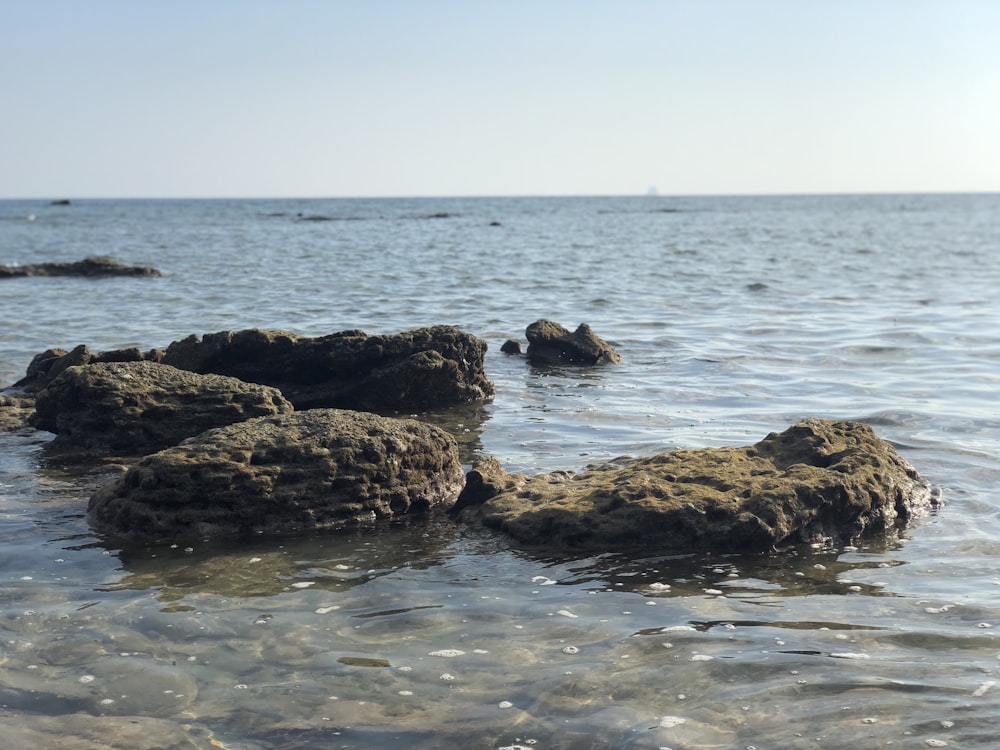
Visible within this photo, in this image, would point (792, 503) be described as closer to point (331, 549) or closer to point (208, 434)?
point (331, 549)

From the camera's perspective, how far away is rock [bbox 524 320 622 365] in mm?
14648

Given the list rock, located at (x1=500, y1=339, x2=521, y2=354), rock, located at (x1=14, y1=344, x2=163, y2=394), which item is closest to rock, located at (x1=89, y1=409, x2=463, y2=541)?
rock, located at (x1=14, y1=344, x2=163, y2=394)

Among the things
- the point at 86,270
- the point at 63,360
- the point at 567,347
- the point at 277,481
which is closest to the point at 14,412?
the point at 63,360

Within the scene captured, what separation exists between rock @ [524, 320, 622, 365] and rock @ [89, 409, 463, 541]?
6.81 m

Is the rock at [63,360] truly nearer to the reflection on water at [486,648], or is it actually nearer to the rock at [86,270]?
the reflection on water at [486,648]

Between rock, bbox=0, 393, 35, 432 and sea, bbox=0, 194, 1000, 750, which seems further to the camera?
rock, bbox=0, 393, 35, 432

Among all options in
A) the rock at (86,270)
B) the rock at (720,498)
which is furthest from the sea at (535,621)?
the rock at (86,270)

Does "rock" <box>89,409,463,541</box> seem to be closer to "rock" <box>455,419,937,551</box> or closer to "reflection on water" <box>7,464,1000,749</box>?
"reflection on water" <box>7,464,1000,749</box>

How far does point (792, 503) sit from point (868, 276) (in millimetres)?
24537

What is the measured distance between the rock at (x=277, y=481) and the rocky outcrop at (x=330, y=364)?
11.3ft

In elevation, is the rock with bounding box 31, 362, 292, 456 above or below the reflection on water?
above

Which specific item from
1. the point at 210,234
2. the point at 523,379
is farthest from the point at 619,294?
the point at 210,234

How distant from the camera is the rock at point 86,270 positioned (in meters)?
29.0


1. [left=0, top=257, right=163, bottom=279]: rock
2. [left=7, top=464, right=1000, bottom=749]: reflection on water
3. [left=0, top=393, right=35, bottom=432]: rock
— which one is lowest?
[left=7, top=464, right=1000, bottom=749]: reflection on water
